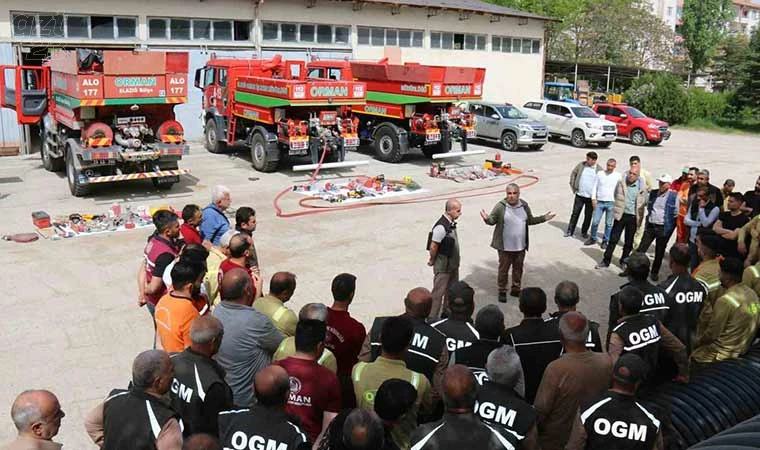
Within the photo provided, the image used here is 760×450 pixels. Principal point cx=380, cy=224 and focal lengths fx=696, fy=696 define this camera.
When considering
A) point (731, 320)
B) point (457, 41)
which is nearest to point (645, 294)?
point (731, 320)

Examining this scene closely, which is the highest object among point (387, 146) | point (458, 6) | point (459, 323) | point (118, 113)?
point (458, 6)

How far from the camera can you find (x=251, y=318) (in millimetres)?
4469

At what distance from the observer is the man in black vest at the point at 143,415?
337cm

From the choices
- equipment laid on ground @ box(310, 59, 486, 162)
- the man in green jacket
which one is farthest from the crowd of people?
equipment laid on ground @ box(310, 59, 486, 162)

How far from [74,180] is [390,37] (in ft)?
51.4

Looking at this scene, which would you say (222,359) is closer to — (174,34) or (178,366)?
(178,366)

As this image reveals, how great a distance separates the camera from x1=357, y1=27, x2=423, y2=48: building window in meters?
25.9

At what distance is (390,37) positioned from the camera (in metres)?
26.7

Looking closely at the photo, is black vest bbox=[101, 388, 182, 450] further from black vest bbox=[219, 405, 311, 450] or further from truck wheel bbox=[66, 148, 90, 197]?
truck wheel bbox=[66, 148, 90, 197]

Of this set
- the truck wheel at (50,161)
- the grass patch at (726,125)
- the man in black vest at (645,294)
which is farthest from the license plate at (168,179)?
the grass patch at (726,125)

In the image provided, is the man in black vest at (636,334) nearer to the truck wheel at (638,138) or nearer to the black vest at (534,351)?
the black vest at (534,351)

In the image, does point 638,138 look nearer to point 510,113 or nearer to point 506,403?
point 510,113

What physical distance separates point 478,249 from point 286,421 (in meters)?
8.02

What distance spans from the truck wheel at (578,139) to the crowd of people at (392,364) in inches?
724
